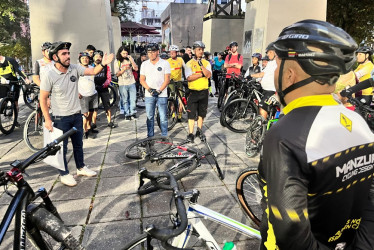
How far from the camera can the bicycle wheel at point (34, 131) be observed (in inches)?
210

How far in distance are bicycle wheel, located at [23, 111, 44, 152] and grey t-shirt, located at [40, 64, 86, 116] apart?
2.01 m

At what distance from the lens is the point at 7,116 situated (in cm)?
643

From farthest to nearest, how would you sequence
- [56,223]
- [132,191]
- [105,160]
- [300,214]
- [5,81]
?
[5,81] < [105,160] < [132,191] < [56,223] < [300,214]

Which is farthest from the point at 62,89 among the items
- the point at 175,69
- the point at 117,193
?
the point at 175,69

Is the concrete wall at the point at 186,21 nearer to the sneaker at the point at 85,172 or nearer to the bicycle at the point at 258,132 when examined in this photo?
the bicycle at the point at 258,132

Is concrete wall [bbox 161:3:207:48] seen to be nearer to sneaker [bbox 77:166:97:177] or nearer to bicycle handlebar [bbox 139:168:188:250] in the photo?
sneaker [bbox 77:166:97:177]

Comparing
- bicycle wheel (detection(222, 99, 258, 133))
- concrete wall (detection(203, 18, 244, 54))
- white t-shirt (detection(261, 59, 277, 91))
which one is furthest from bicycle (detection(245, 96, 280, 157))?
concrete wall (detection(203, 18, 244, 54))

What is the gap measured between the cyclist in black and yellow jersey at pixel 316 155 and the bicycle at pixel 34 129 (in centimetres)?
546

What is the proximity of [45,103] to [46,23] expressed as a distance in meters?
6.36

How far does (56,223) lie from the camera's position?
190 centimetres

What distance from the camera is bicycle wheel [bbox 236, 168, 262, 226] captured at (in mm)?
3010

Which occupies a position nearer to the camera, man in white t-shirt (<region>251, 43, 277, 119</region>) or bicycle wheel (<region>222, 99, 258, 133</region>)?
man in white t-shirt (<region>251, 43, 277, 119</region>)

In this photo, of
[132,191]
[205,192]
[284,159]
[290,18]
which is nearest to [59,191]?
[132,191]

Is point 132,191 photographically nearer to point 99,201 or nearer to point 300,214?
point 99,201
